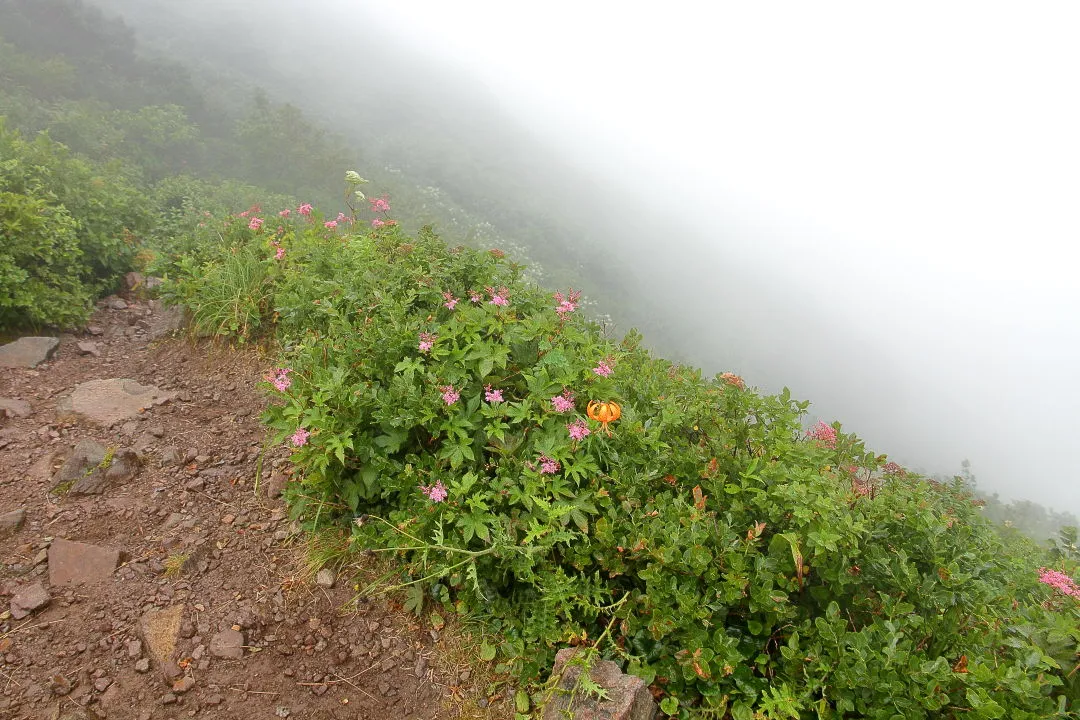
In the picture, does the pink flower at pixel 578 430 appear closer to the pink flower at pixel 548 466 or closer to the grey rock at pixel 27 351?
the pink flower at pixel 548 466

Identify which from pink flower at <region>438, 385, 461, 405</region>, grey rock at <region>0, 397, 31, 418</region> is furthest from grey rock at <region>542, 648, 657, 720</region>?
grey rock at <region>0, 397, 31, 418</region>

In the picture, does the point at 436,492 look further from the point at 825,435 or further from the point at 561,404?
the point at 825,435

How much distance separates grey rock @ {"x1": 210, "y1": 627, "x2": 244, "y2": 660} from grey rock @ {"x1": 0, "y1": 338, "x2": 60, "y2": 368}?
3266 mm

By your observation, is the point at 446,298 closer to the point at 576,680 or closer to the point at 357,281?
the point at 357,281

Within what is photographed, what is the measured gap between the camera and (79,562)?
2504 millimetres

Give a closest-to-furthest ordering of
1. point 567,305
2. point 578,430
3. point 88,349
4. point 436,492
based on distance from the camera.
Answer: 1. point 436,492
2. point 578,430
3. point 567,305
4. point 88,349

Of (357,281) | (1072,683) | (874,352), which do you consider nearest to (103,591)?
(357,281)

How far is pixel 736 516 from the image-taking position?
2203 mm

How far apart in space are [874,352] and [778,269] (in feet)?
67.6

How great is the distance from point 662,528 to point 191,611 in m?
2.03

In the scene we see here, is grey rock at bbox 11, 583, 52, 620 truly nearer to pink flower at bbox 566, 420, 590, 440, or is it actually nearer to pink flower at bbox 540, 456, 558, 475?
pink flower at bbox 540, 456, 558, 475

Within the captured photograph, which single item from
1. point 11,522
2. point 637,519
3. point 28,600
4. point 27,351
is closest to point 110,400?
point 27,351

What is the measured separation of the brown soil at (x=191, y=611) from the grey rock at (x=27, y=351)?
87 centimetres

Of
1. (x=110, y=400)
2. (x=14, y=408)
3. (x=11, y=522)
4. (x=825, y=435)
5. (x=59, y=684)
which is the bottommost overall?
(x=14, y=408)
